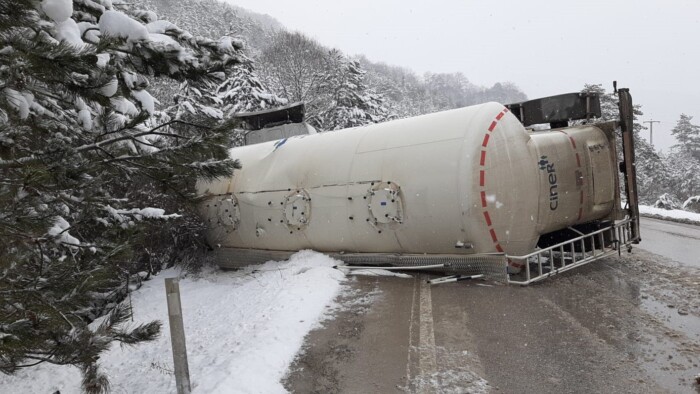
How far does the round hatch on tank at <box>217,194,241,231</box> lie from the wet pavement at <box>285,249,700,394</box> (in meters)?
4.53

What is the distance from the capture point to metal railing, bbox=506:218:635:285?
7.35 m

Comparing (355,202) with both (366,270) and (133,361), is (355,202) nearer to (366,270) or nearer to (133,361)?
(366,270)


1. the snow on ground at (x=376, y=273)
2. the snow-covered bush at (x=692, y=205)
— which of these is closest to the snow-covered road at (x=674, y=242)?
the snow on ground at (x=376, y=273)

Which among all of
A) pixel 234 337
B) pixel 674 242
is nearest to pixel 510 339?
pixel 234 337

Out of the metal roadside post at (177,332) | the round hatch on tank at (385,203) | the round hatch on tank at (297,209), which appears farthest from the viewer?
the round hatch on tank at (297,209)

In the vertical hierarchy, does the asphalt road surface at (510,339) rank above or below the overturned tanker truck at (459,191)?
below

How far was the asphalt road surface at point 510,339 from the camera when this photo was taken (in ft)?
13.2

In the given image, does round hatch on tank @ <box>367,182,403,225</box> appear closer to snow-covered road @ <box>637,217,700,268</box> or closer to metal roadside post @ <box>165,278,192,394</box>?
metal roadside post @ <box>165,278,192,394</box>

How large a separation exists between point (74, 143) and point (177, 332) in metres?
1.91

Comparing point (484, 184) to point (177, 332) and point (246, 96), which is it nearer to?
point (177, 332)

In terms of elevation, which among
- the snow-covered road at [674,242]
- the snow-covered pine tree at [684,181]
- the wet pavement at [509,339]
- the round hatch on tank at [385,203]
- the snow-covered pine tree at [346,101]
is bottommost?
the snow-covered pine tree at [684,181]

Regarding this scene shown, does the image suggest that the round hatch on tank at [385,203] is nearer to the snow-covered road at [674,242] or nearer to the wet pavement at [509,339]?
the wet pavement at [509,339]

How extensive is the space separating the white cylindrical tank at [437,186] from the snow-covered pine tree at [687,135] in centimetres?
5378

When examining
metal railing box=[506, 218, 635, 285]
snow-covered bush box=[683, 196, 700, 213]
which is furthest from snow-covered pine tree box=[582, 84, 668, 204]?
metal railing box=[506, 218, 635, 285]
